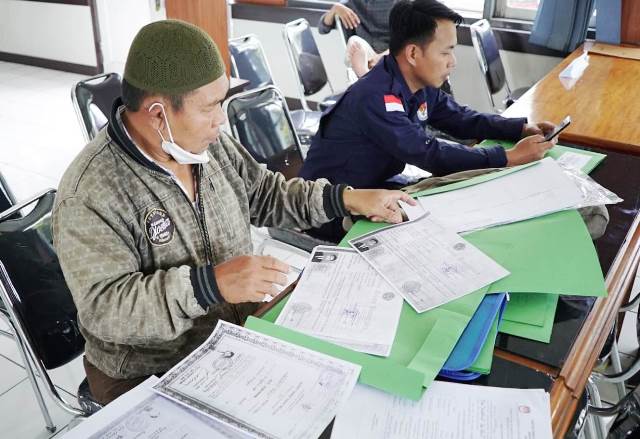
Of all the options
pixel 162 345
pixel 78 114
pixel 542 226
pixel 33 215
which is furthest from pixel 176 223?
pixel 78 114

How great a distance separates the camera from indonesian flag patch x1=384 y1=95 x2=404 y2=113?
1.77 m

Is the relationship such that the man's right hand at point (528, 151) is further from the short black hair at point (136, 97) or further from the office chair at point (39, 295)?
the office chair at point (39, 295)

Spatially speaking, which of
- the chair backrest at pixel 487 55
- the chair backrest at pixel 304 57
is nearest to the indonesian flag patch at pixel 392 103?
the chair backrest at pixel 304 57

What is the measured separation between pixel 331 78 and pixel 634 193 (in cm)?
324

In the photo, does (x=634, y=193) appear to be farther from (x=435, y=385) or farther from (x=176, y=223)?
(x=176, y=223)

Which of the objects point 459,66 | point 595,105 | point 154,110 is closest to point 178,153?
point 154,110

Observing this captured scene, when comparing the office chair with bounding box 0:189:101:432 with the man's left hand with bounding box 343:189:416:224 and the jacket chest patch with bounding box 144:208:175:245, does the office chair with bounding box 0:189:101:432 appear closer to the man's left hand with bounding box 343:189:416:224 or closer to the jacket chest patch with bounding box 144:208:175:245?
the jacket chest patch with bounding box 144:208:175:245

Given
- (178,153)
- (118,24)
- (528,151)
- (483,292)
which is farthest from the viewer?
(118,24)

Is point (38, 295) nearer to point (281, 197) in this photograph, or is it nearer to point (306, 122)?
point (281, 197)

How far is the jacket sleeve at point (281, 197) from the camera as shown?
4.62 ft

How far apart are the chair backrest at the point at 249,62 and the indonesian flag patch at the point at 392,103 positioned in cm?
129

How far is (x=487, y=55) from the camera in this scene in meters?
3.26

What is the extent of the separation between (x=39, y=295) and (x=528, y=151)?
1.30 m

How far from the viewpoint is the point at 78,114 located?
2.04 metres
